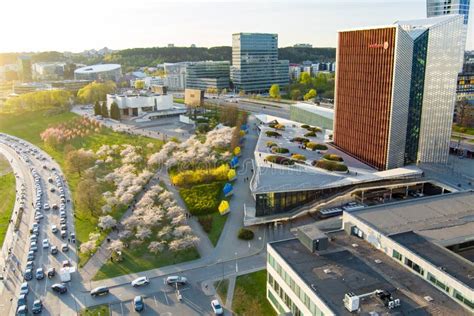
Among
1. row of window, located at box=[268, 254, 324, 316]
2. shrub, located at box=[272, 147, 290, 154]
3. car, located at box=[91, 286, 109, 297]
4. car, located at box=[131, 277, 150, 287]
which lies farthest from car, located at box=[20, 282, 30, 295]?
shrub, located at box=[272, 147, 290, 154]

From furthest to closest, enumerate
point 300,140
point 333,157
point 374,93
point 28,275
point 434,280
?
point 300,140
point 333,157
point 374,93
point 28,275
point 434,280

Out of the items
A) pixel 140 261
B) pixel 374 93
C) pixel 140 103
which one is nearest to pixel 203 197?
pixel 140 261

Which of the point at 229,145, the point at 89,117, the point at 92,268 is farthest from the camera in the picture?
the point at 89,117

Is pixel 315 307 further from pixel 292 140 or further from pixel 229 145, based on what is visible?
pixel 229 145

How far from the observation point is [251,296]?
3675 centimetres

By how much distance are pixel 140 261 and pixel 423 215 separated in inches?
1145

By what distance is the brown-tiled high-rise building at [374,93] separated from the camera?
56.5 metres

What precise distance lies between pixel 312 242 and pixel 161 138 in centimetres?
6658

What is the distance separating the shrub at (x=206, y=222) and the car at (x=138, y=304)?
47.8ft

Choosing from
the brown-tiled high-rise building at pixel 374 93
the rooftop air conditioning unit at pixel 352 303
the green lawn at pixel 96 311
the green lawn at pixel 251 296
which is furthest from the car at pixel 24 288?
the brown-tiled high-rise building at pixel 374 93

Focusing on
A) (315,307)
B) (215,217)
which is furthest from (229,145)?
(315,307)

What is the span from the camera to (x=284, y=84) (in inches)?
7707

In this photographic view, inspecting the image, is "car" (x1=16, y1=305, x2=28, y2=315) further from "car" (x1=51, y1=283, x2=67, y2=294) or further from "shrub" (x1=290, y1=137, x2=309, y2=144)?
"shrub" (x1=290, y1=137, x2=309, y2=144)

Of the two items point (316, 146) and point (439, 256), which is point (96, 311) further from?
point (316, 146)
